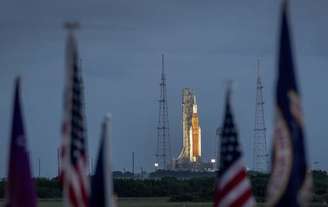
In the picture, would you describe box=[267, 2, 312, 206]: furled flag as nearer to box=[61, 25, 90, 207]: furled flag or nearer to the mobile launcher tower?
box=[61, 25, 90, 207]: furled flag

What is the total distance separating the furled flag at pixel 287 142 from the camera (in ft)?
49.8

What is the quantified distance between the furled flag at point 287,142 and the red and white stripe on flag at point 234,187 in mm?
1524

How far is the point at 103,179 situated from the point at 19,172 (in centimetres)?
201

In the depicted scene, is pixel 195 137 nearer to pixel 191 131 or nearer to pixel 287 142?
pixel 191 131

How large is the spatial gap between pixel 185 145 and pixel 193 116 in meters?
15.3

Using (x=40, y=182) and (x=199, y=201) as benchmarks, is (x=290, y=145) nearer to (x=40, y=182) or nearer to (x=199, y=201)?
(x=199, y=201)

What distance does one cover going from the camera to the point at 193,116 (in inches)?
7067

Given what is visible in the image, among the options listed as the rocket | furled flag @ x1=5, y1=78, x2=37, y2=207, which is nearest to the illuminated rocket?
the rocket

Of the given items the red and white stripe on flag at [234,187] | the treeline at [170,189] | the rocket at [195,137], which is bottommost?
the red and white stripe on flag at [234,187]

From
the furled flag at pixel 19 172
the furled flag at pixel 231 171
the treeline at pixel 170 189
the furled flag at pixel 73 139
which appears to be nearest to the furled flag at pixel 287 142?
the furled flag at pixel 231 171

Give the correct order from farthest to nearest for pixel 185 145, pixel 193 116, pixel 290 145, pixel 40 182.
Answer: pixel 185 145 → pixel 193 116 → pixel 40 182 → pixel 290 145

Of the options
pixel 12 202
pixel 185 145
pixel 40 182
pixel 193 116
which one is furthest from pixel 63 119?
pixel 185 145

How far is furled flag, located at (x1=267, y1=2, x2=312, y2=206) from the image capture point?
15164 millimetres

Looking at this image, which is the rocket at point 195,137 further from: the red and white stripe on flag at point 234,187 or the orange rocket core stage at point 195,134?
the red and white stripe on flag at point 234,187
